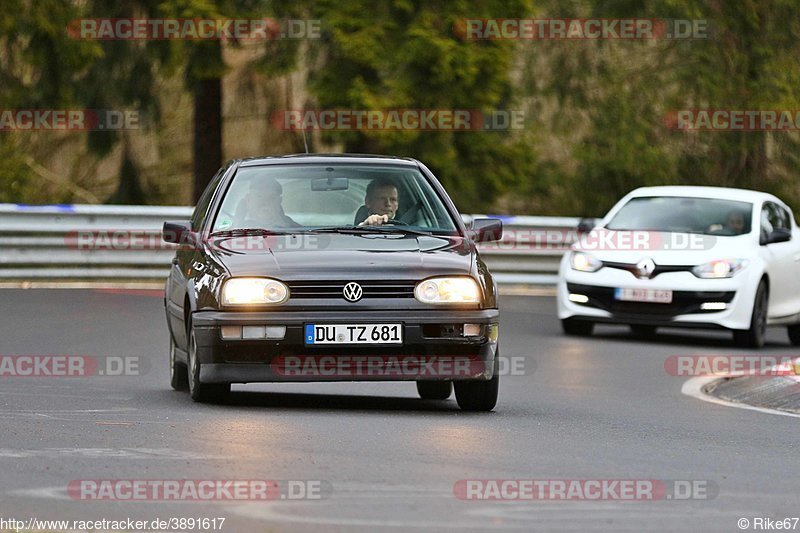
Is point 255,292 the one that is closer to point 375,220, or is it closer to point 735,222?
point 375,220

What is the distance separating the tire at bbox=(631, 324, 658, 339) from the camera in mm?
Result: 21406

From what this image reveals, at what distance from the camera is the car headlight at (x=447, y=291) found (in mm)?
11453

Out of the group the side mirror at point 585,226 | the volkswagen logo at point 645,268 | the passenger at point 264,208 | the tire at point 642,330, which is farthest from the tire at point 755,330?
the passenger at point 264,208

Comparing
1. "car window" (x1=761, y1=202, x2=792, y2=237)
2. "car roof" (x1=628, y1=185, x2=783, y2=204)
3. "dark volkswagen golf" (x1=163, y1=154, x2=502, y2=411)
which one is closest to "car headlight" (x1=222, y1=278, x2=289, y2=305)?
"dark volkswagen golf" (x1=163, y1=154, x2=502, y2=411)

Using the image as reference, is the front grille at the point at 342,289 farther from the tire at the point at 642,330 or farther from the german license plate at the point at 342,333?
the tire at the point at 642,330

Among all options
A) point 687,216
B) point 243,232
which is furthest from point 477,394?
point 687,216

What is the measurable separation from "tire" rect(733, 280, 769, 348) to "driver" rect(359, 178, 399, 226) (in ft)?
26.7

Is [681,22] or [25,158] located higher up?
[681,22]

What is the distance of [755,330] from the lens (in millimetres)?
19938

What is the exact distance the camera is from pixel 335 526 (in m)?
7.44

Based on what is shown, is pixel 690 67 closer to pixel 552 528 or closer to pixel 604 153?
pixel 604 153

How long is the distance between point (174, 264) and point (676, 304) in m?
7.54

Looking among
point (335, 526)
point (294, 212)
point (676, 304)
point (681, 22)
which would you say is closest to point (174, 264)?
point (294, 212)

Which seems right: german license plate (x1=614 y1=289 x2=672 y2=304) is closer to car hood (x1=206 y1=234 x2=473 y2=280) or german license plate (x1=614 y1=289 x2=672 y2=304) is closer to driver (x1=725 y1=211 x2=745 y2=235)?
driver (x1=725 y1=211 x2=745 y2=235)
